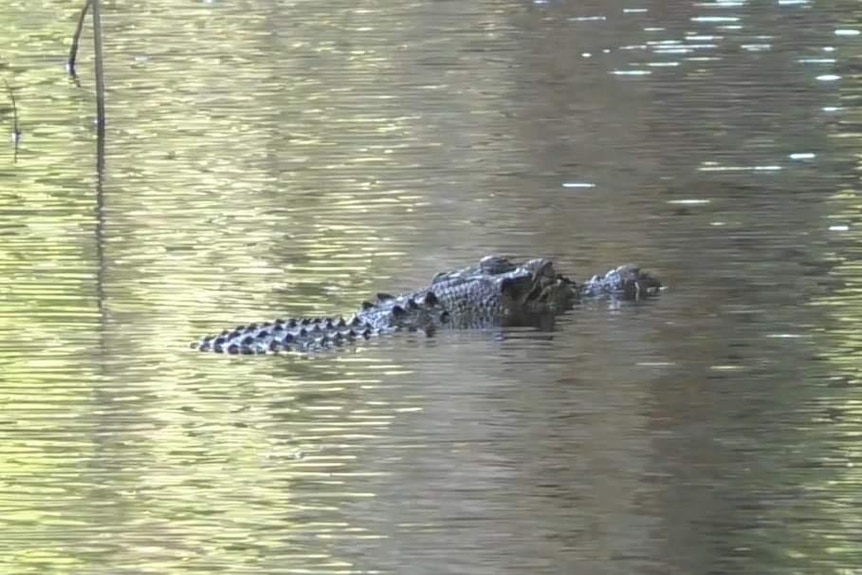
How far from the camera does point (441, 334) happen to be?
9.92m

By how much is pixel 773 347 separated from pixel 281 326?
207cm

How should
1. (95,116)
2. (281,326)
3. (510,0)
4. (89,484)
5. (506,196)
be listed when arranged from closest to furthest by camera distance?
(89,484) → (281,326) → (506,196) → (95,116) → (510,0)

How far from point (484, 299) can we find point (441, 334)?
1.47ft

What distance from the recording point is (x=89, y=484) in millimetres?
7551

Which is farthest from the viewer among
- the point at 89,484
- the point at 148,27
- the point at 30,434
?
the point at 148,27

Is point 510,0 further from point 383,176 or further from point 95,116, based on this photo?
point 383,176

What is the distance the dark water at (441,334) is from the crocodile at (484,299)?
0.19 metres

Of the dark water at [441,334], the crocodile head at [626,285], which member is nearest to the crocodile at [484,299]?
the crocodile head at [626,285]

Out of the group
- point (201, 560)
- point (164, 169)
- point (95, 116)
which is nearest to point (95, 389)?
point (201, 560)

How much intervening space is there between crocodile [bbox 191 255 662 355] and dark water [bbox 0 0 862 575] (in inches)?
7.4

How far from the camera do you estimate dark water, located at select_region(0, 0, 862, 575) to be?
6.93 meters

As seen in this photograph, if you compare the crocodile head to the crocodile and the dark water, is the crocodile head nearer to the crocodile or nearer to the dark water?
the crocodile

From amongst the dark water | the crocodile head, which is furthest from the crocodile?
the dark water

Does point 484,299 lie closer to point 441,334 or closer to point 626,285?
point 441,334
